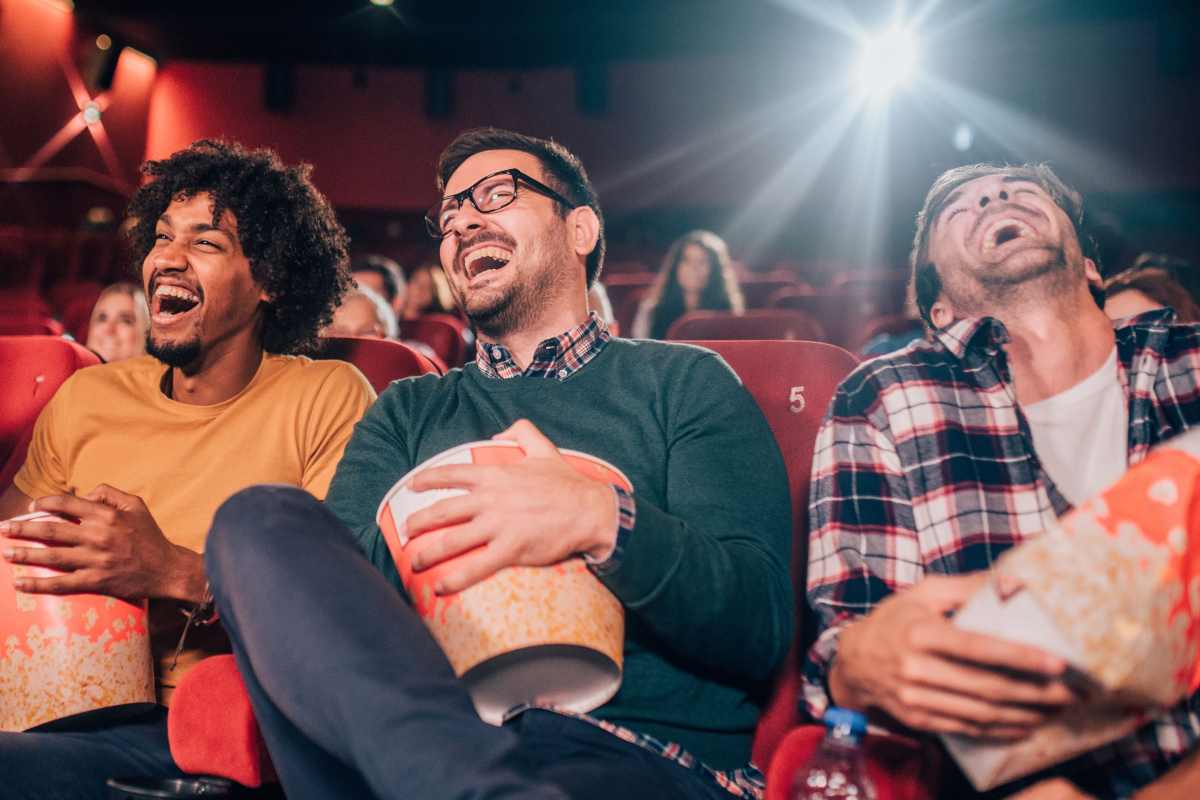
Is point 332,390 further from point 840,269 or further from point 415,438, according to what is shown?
point 840,269

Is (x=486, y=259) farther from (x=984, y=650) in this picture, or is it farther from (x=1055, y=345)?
(x=984, y=650)

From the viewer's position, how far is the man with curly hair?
1298 mm

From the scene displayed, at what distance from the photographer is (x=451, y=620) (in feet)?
3.16

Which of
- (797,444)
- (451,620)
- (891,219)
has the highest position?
(891,219)

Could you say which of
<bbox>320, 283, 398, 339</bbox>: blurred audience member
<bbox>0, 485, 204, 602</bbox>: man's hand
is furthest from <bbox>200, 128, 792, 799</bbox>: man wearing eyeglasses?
<bbox>320, 283, 398, 339</bbox>: blurred audience member

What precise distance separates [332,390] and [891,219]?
31.7 feet

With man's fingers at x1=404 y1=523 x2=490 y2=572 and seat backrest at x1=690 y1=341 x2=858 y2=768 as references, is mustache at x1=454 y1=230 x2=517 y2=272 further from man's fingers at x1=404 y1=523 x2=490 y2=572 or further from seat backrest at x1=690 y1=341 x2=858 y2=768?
man's fingers at x1=404 y1=523 x2=490 y2=572

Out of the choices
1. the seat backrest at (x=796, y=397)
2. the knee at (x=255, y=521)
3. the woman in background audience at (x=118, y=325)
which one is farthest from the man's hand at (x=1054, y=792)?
the woman in background audience at (x=118, y=325)

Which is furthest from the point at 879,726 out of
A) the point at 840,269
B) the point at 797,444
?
the point at 840,269

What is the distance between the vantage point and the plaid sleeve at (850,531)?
3.56 ft

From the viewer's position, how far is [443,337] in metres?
3.37

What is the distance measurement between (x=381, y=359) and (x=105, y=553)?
0.67m

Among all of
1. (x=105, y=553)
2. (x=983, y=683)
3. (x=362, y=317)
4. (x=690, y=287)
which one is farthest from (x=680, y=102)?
(x=983, y=683)

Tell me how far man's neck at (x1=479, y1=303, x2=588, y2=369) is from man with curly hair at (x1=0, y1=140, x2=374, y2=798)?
9.8 inches
